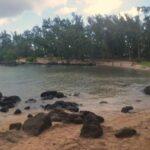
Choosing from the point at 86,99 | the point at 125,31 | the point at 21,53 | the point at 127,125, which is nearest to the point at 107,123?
the point at 127,125

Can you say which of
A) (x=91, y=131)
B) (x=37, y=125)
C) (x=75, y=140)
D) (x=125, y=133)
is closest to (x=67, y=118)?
(x=37, y=125)

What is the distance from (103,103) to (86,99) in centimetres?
531

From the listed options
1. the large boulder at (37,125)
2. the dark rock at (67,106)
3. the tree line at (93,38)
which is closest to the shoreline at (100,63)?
the tree line at (93,38)

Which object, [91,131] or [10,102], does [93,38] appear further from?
[91,131]

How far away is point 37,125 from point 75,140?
424 cm

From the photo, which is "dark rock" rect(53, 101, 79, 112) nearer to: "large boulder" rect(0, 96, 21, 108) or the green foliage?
"large boulder" rect(0, 96, 21, 108)

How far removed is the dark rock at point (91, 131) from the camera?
87.6 ft

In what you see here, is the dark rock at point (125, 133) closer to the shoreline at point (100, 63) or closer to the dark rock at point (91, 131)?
the dark rock at point (91, 131)

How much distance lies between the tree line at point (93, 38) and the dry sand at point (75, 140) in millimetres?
91129

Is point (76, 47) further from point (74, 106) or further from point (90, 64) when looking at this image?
point (74, 106)

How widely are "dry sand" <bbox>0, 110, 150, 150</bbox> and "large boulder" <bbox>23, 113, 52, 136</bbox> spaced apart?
0.41m

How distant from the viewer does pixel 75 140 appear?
26219 millimetres

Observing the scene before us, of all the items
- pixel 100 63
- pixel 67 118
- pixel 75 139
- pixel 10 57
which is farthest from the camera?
pixel 10 57

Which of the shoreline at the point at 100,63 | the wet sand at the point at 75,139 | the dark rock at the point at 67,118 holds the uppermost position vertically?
the dark rock at the point at 67,118
